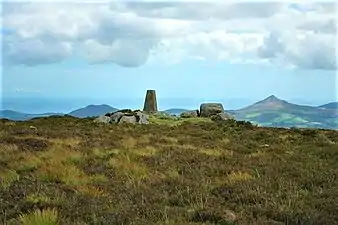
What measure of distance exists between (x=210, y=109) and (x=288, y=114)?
102 metres

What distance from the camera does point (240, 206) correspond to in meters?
9.16

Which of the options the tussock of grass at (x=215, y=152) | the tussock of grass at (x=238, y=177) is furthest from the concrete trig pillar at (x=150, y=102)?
the tussock of grass at (x=238, y=177)

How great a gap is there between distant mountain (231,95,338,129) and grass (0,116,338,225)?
2942 inches

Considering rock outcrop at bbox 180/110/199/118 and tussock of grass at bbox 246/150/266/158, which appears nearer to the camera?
tussock of grass at bbox 246/150/266/158

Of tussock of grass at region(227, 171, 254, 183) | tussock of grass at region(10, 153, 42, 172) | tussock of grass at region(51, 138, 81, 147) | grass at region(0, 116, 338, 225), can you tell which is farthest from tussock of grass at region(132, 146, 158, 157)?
tussock of grass at region(227, 171, 254, 183)

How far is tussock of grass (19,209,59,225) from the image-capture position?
291 inches

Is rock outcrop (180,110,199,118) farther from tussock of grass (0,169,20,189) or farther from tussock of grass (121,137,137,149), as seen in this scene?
tussock of grass (0,169,20,189)

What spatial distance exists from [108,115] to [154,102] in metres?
10.6

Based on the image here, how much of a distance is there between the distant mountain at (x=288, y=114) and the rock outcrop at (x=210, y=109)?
145ft

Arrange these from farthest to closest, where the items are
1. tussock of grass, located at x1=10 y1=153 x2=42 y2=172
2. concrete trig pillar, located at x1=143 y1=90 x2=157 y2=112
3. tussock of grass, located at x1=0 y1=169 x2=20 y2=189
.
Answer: concrete trig pillar, located at x1=143 y1=90 x2=157 y2=112, tussock of grass, located at x1=10 y1=153 x2=42 y2=172, tussock of grass, located at x1=0 y1=169 x2=20 y2=189

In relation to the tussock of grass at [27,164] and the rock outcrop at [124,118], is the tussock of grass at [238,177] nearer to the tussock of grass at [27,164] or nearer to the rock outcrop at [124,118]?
the tussock of grass at [27,164]

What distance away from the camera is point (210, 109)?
46531mm

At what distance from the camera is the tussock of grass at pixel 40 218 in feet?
24.2

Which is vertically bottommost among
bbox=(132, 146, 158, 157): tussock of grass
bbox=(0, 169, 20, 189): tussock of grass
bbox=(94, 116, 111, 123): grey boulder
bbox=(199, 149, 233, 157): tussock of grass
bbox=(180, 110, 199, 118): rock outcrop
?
bbox=(0, 169, 20, 189): tussock of grass
